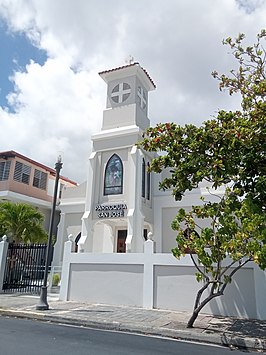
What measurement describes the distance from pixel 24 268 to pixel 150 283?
7.02 m

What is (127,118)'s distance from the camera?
66.5 ft

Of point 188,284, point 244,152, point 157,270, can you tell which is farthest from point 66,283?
point 244,152

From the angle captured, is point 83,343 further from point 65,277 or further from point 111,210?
point 111,210

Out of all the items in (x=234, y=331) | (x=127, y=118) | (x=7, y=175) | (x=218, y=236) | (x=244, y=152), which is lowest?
(x=234, y=331)

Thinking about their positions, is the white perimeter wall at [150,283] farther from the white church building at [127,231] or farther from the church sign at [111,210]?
the church sign at [111,210]

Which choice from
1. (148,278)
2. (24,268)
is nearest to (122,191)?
(24,268)

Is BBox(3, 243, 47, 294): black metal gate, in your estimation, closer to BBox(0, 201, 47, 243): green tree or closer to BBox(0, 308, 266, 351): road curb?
BBox(0, 201, 47, 243): green tree

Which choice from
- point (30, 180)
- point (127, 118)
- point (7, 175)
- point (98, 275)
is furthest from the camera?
point (30, 180)

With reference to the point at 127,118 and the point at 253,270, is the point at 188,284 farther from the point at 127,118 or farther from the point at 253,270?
the point at 127,118

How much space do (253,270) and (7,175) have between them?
19212 mm

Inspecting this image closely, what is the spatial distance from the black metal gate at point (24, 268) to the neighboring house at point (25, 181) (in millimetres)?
8538

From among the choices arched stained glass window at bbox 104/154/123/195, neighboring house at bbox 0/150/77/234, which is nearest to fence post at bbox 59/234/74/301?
arched stained glass window at bbox 104/154/123/195

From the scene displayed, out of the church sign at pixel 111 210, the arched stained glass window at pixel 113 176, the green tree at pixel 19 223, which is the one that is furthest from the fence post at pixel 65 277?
the arched stained glass window at pixel 113 176

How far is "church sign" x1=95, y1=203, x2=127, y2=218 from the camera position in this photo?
1822cm
